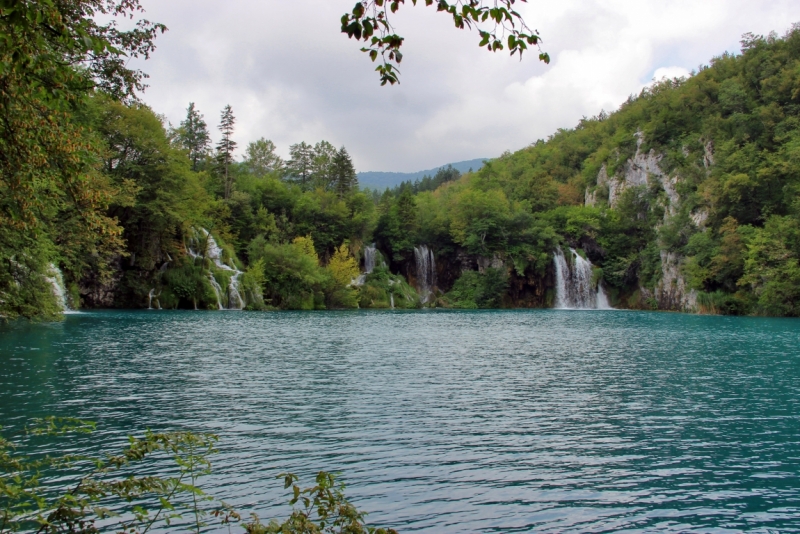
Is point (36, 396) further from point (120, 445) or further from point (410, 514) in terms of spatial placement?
point (410, 514)

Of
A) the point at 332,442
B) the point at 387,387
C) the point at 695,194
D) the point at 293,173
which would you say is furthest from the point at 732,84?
the point at 332,442

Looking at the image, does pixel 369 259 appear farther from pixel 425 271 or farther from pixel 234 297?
pixel 234 297

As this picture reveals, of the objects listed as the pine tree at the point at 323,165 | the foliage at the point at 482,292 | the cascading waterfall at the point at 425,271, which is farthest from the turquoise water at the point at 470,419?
the pine tree at the point at 323,165

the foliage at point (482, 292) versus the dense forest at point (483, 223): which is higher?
the dense forest at point (483, 223)

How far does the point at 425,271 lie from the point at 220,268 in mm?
29359

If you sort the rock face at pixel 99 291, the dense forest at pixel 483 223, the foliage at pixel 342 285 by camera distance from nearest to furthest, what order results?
the rock face at pixel 99 291, the dense forest at pixel 483 223, the foliage at pixel 342 285

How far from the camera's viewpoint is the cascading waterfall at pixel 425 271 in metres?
73.9

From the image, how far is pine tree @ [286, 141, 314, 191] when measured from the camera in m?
93.8

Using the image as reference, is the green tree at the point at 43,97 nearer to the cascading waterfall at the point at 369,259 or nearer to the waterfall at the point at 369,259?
the cascading waterfall at the point at 369,259

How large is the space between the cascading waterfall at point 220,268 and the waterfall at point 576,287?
39.5 metres

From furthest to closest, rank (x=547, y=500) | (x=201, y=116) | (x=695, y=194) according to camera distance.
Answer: (x=201, y=116) < (x=695, y=194) < (x=547, y=500)

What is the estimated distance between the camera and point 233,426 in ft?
38.6

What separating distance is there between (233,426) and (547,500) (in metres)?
6.63

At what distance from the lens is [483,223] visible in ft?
242
